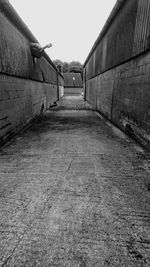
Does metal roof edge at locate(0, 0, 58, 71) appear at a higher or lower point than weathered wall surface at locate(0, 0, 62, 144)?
higher

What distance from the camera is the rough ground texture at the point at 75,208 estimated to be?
1281 millimetres

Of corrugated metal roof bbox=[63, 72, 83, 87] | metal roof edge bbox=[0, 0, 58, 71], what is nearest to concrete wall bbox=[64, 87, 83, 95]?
corrugated metal roof bbox=[63, 72, 83, 87]

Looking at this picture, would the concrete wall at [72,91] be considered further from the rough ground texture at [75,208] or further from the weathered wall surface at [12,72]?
the rough ground texture at [75,208]

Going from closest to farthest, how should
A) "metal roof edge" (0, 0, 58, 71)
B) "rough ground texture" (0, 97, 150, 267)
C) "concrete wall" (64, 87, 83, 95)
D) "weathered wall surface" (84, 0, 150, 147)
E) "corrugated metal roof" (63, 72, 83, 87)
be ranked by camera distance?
"rough ground texture" (0, 97, 150, 267) → "weathered wall surface" (84, 0, 150, 147) → "metal roof edge" (0, 0, 58, 71) → "corrugated metal roof" (63, 72, 83, 87) → "concrete wall" (64, 87, 83, 95)

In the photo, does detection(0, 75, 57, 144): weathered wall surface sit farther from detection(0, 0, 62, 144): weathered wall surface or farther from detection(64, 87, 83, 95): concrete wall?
detection(64, 87, 83, 95): concrete wall

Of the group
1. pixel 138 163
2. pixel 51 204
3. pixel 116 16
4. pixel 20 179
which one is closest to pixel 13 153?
pixel 20 179

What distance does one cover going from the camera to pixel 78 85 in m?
31.2

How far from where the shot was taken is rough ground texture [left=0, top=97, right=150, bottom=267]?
4.20 ft

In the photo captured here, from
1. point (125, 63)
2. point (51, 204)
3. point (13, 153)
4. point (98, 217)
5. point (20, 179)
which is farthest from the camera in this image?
point (125, 63)

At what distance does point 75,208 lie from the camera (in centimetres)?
181

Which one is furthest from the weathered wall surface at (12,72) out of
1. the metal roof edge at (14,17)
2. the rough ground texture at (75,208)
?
the rough ground texture at (75,208)

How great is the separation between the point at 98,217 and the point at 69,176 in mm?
955

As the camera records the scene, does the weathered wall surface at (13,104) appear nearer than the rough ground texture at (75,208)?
No

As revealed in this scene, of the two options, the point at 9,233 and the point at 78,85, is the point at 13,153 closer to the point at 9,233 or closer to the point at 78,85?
the point at 9,233
